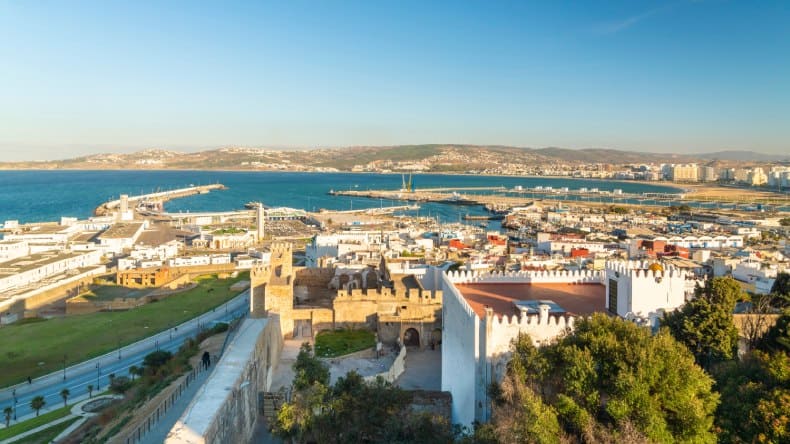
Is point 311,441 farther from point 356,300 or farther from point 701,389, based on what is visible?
point 356,300

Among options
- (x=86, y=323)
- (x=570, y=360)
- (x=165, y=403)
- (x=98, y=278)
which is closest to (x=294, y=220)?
(x=98, y=278)

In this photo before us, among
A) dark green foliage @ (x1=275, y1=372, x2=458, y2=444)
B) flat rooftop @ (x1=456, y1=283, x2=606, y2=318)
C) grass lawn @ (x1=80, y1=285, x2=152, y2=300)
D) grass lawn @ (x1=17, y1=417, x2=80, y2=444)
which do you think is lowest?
grass lawn @ (x1=80, y1=285, x2=152, y2=300)

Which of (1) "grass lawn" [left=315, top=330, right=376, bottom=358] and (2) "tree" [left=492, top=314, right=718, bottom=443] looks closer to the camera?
(2) "tree" [left=492, top=314, right=718, bottom=443]

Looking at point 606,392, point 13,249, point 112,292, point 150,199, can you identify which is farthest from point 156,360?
point 150,199

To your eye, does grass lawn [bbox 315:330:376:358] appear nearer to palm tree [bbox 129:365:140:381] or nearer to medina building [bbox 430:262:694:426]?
medina building [bbox 430:262:694:426]

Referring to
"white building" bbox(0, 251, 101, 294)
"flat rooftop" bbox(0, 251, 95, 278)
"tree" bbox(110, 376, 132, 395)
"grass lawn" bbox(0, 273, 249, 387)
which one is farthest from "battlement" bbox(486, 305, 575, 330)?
"flat rooftop" bbox(0, 251, 95, 278)
